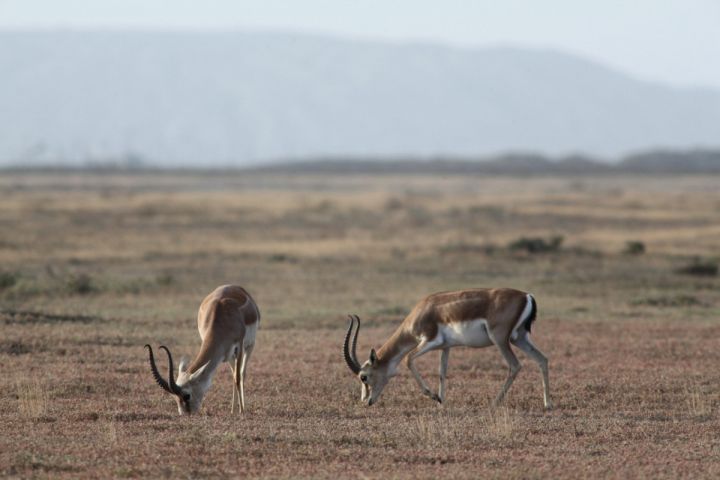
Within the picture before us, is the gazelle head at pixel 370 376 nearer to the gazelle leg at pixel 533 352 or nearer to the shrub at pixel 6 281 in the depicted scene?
the gazelle leg at pixel 533 352

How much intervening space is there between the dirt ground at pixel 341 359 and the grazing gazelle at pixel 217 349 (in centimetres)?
32

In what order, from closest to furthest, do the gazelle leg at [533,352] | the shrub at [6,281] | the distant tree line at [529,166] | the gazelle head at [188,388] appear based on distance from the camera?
the gazelle head at [188,388], the gazelle leg at [533,352], the shrub at [6,281], the distant tree line at [529,166]

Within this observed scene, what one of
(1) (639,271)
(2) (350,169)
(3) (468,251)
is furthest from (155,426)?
(2) (350,169)

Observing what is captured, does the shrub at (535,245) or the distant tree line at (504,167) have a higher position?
the distant tree line at (504,167)

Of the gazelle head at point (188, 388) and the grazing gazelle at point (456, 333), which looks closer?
the gazelle head at point (188, 388)

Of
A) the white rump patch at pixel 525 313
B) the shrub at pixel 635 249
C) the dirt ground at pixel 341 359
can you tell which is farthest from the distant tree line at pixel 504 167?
the white rump patch at pixel 525 313

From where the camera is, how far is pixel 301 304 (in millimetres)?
25391

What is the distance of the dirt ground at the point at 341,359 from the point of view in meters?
11.4

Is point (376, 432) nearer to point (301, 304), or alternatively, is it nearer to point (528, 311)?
point (528, 311)

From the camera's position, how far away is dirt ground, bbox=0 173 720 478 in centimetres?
1137

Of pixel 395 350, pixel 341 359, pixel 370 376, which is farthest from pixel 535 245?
pixel 370 376

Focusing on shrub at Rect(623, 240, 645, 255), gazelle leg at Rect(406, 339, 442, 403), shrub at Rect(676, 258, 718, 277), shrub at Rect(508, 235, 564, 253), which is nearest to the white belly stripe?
gazelle leg at Rect(406, 339, 442, 403)

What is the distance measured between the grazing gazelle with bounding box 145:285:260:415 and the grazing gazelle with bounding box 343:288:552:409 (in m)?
1.21

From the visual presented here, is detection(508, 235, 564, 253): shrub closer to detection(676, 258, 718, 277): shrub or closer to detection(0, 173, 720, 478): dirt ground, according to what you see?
detection(0, 173, 720, 478): dirt ground
